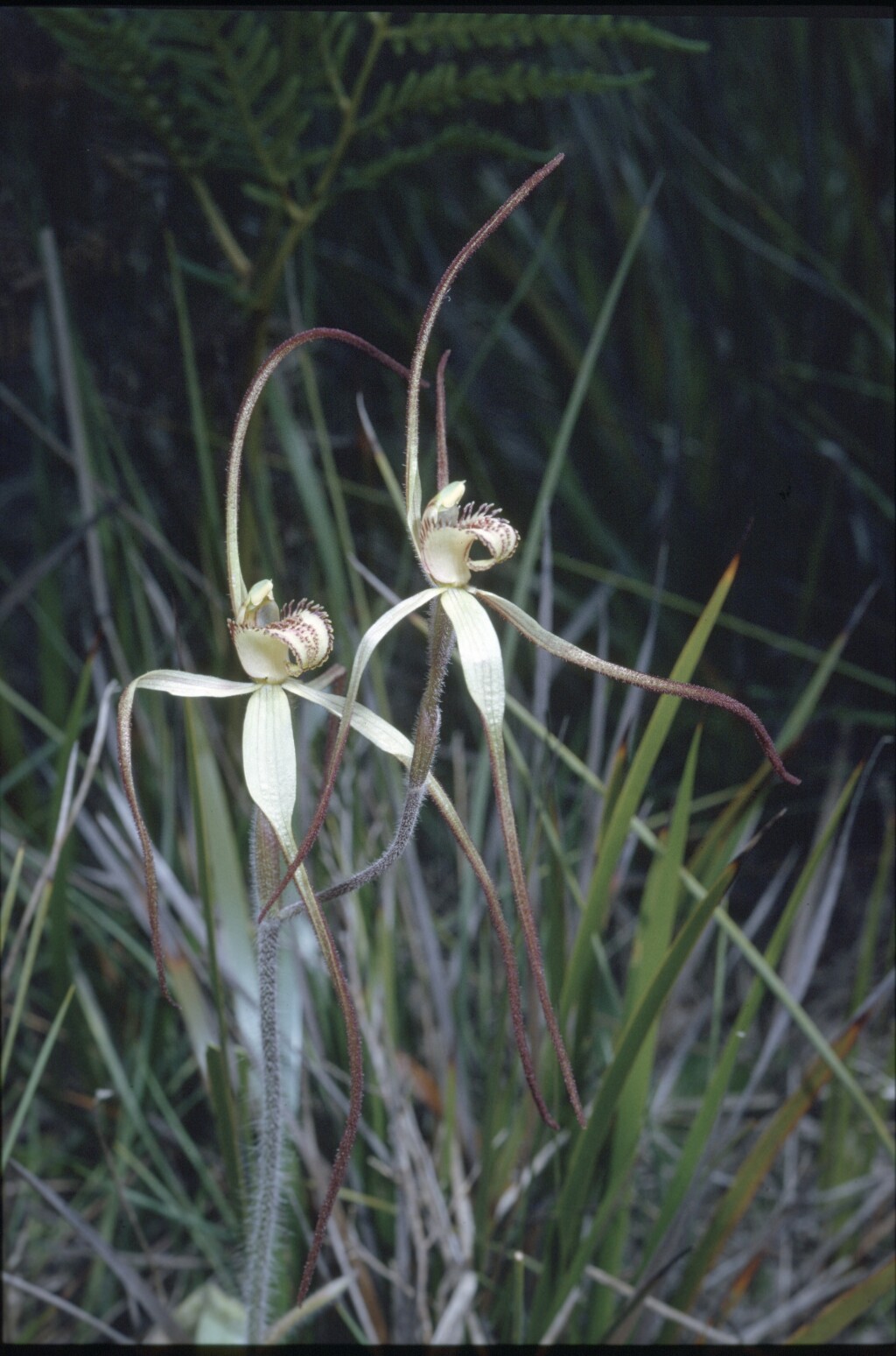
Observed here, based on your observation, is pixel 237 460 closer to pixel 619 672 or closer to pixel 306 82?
pixel 619 672

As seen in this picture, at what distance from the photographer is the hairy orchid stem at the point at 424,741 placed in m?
0.34

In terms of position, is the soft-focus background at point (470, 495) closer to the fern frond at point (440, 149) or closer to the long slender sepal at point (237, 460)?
the fern frond at point (440, 149)

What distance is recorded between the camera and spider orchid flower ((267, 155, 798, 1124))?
1.09 ft

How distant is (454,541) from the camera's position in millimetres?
341

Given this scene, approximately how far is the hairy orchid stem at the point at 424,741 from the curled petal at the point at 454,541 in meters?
0.01

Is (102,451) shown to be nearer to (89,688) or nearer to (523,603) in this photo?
(89,688)

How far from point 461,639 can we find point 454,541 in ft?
0.12

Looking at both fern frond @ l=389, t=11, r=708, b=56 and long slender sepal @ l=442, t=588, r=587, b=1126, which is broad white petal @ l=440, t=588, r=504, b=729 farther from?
fern frond @ l=389, t=11, r=708, b=56

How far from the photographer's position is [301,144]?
66cm

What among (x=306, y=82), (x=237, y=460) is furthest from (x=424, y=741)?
(x=306, y=82)

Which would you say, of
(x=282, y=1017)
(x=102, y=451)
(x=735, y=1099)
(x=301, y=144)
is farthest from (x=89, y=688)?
(x=735, y=1099)

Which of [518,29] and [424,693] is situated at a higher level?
[518,29]

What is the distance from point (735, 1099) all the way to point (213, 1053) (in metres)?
0.39

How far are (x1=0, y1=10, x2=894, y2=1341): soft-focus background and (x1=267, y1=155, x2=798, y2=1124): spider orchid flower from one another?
0.20 m
